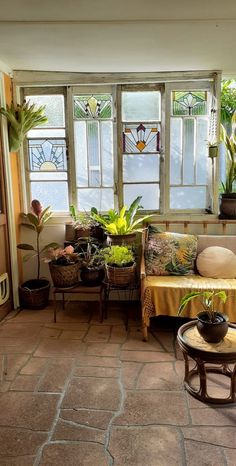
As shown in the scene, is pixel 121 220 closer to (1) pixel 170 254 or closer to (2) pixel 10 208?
(1) pixel 170 254

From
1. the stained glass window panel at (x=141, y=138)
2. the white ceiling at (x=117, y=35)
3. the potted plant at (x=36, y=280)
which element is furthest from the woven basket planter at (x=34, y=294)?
the white ceiling at (x=117, y=35)

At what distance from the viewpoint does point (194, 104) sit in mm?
3664

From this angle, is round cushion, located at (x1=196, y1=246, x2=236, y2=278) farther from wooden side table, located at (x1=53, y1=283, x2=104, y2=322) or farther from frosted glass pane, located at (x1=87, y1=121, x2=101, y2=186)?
frosted glass pane, located at (x1=87, y1=121, x2=101, y2=186)

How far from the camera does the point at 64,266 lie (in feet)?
10.7

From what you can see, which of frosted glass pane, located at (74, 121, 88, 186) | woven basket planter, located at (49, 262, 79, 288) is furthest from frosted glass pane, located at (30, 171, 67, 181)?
woven basket planter, located at (49, 262, 79, 288)

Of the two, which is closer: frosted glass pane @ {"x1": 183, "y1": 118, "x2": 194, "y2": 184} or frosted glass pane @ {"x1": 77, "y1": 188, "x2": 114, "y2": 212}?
frosted glass pane @ {"x1": 183, "y1": 118, "x2": 194, "y2": 184}

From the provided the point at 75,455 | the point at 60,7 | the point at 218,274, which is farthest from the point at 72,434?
the point at 60,7

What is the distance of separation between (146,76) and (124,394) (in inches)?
116

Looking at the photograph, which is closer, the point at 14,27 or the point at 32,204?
the point at 14,27

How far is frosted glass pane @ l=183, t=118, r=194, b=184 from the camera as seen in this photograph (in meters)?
3.68

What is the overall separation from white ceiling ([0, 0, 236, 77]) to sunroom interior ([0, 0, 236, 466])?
0.05 feet

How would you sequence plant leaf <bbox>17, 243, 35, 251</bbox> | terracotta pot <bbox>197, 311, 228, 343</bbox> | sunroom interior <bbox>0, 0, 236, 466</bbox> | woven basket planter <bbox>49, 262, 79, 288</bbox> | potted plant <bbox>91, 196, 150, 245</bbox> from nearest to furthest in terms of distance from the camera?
sunroom interior <bbox>0, 0, 236, 466</bbox> < terracotta pot <bbox>197, 311, 228, 343</bbox> < woven basket planter <bbox>49, 262, 79, 288</bbox> < potted plant <bbox>91, 196, 150, 245</bbox> < plant leaf <bbox>17, 243, 35, 251</bbox>

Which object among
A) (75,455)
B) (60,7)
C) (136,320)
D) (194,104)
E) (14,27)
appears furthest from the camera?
(194,104)

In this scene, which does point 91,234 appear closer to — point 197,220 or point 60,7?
point 197,220
